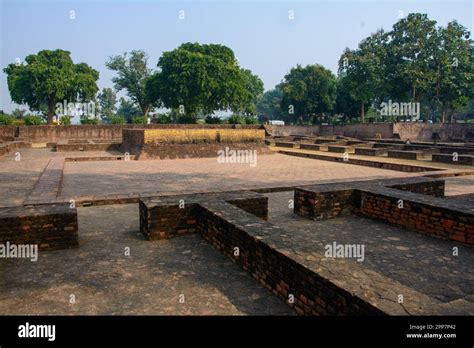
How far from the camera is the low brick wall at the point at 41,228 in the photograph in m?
4.39

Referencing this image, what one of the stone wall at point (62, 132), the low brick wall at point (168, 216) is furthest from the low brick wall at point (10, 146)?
the low brick wall at point (168, 216)

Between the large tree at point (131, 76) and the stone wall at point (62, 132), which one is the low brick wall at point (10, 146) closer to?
the stone wall at point (62, 132)

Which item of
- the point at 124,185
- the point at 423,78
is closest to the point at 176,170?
the point at 124,185

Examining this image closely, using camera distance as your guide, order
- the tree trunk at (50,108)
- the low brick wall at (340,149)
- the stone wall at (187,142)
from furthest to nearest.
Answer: the tree trunk at (50,108), the low brick wall at (340,149), the stone wall at (187,142)

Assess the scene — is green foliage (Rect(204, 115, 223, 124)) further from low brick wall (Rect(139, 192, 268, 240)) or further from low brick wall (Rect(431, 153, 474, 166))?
low brick wall (Rect(139, 192, 268, 240))

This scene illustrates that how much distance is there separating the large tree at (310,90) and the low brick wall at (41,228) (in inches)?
1626

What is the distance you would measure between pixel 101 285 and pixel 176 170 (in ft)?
28.3

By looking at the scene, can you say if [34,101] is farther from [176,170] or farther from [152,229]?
[152,229]

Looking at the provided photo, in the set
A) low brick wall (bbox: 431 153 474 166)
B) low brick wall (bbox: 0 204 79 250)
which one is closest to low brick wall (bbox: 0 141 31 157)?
low brick wall (bbox: 0 204 79 250)

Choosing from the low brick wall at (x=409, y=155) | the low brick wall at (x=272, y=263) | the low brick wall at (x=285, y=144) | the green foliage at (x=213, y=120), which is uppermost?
the green foliage at (x=213, y=120)

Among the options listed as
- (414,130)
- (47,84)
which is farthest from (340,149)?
(47,84)

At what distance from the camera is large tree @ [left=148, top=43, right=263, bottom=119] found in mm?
36250

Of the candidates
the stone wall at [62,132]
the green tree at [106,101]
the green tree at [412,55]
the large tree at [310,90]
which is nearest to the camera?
the stone wall at [62,132]

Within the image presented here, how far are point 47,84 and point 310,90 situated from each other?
27.7 metres
